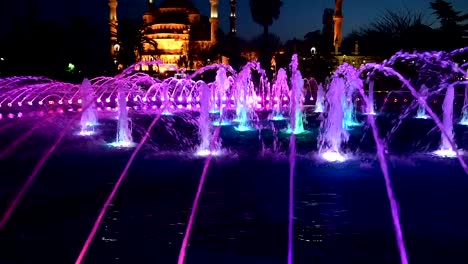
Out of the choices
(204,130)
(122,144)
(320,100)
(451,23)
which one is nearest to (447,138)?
(204,130)

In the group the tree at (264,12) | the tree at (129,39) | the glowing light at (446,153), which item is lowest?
the glowing light at (446,153)

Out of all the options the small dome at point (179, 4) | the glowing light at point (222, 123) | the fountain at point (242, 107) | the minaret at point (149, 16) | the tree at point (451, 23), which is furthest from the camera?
the small dome at point (179, 4)


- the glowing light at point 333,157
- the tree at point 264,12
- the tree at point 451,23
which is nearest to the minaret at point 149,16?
the tree at point 264,12

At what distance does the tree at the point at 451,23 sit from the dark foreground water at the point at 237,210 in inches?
1380

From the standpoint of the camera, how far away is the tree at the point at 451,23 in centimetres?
4197

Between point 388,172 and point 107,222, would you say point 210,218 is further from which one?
point 388,172

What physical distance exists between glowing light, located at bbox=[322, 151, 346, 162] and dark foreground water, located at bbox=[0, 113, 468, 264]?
201 mm

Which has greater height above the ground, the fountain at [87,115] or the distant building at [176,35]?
the distant building at [176,35]

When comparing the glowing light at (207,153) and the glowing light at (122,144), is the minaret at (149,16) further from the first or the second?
the glowing light at (207,153)

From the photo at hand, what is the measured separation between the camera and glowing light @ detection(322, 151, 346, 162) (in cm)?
978

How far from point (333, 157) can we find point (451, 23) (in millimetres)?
37301

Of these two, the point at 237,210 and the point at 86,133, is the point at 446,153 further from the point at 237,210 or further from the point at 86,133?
the point at 86,133

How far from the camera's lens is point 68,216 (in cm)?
639

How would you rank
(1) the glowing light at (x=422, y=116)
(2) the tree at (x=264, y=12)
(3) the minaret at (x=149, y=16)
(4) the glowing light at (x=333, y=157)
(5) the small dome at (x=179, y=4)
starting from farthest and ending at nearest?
(5) the small dome at (x=179, y=4)
(3) the minaret at (x=149, y=16)
(2) the tree at (x=264, y=12)
(1) the glowing light at (x=422, y=116)
(4) the glowing light at (x=333, y=157)
